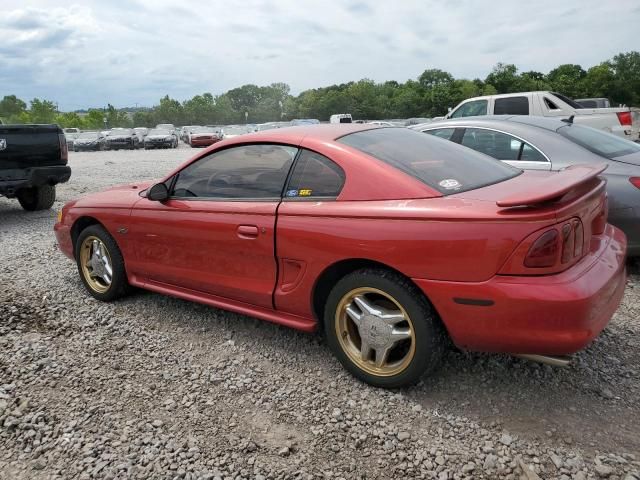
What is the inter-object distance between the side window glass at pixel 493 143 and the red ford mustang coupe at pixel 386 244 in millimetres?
1785

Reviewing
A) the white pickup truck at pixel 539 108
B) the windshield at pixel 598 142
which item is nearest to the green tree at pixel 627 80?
the white pickup truck at pixel 539 108

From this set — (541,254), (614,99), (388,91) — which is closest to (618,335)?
(541,254)

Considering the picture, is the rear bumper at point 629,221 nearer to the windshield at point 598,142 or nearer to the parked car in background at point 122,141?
the windshield at point 598,142

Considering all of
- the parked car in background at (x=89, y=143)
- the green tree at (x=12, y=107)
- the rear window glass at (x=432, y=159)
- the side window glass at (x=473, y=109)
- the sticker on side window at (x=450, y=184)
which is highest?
the green tree at (x=12, y=107)

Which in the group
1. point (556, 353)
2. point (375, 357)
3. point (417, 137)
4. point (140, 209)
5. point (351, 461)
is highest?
point (417, 137)

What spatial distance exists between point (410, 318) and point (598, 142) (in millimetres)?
3396

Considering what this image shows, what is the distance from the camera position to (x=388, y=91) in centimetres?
8100

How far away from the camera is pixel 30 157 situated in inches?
290

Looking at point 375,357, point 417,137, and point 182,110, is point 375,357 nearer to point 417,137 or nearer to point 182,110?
point 417,137

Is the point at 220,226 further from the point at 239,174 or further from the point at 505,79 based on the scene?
the point at 505,79

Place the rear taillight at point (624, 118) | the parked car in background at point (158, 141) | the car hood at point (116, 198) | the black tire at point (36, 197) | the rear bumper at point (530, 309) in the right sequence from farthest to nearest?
1. the parked car in background at point (158, 141)
2. the rear taillight at point (624, 118)
3. the black tire at point (36, 197)
4. the car hood at point (116, 198)
5. the rear bumper at point (530, 309)

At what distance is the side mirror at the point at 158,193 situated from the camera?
367 centimetres

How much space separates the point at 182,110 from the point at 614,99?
6267cm

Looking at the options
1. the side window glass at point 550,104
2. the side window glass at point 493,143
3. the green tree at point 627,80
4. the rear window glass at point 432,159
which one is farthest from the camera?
the green tree at point 627,80
